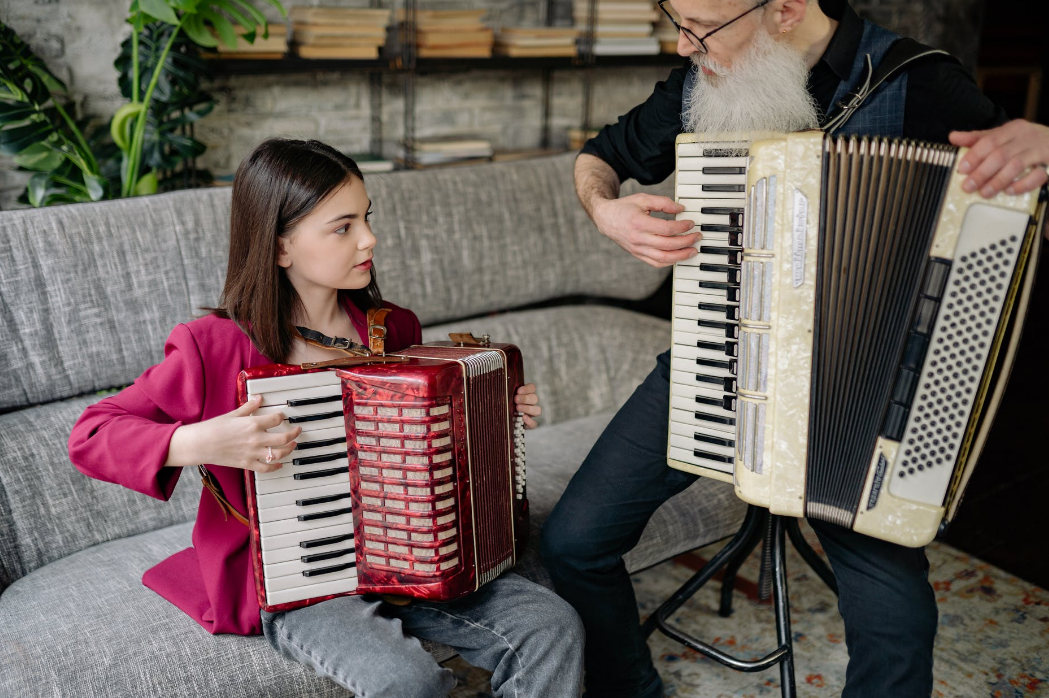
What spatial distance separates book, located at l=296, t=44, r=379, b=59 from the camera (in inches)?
113

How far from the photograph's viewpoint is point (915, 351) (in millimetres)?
1367

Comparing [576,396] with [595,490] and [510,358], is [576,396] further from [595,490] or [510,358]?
[510,358]

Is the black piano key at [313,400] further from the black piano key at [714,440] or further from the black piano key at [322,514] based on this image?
the black piano key at [714,440]

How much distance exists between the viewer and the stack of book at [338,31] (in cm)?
286

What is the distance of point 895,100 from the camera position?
63.1 inches

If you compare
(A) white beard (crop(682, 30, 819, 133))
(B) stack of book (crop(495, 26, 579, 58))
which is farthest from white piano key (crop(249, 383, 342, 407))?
(B) stack of book (crop(495, 26, 579, 58))

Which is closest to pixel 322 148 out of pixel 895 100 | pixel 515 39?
pixel 895 100

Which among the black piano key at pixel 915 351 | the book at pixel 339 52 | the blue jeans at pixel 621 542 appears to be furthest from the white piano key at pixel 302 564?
the book at pixel 339 52

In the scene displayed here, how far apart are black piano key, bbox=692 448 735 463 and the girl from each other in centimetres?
31

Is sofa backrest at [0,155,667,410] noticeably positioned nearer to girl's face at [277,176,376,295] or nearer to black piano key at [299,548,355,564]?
girl's face at [277,176,376,295]

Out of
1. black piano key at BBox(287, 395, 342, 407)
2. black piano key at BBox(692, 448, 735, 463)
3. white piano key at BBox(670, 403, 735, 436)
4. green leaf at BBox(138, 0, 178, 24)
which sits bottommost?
black piano key at BBox(692, 448, 735, 463)

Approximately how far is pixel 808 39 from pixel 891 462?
807 mm

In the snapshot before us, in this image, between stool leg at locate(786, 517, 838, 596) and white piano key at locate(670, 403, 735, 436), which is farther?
stool leg at locate(786, 517, 838, 596)

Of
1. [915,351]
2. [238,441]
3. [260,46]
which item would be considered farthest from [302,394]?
[260,46]
